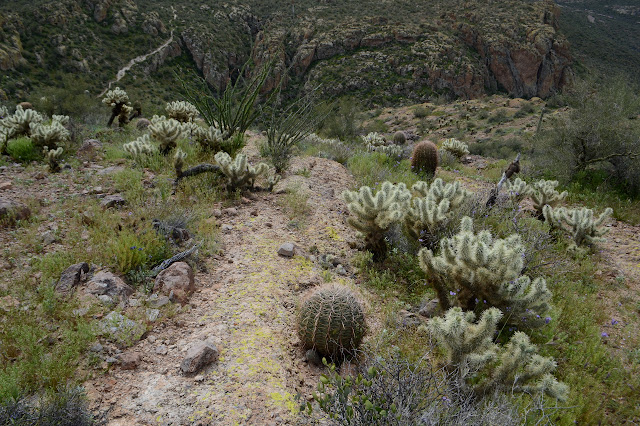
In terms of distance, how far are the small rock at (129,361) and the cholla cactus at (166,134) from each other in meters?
5.70

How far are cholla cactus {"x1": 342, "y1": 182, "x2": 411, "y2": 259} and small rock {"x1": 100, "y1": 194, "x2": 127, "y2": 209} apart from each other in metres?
3.49

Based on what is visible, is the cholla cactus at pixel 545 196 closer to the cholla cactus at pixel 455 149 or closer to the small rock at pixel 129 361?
the cholla cactus at pixel 455 149

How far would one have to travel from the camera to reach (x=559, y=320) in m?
3.58

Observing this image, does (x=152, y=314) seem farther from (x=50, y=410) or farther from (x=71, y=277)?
(x=50, y=410)

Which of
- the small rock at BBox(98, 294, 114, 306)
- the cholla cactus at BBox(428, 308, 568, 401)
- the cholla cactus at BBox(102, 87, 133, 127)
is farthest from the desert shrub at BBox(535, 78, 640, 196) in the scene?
the cholla cactus at BBox(102, 87, 133, 127)

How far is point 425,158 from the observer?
8.48m

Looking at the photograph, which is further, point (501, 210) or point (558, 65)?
point (558, 65)

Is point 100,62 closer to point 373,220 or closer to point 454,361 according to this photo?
point 373,220

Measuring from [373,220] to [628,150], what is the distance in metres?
8.27

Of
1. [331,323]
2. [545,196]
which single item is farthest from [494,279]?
[545,196]

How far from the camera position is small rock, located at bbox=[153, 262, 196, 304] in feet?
11.2

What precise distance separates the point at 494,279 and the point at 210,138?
21.8ft

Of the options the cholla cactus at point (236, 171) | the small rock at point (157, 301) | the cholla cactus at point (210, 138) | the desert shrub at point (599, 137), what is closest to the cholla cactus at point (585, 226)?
the desert shrub at point (599, 137)

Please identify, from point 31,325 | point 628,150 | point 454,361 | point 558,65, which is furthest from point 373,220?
point 558,65
